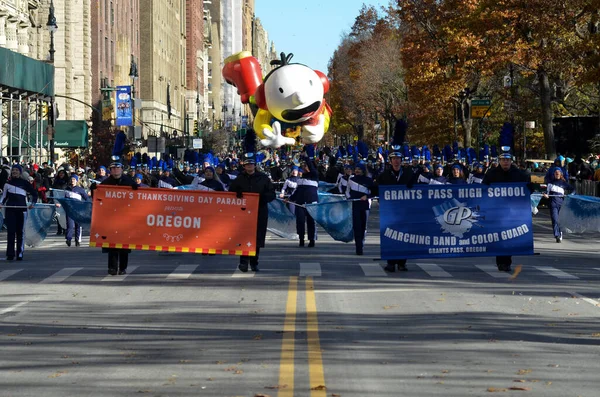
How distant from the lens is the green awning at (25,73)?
163 feet

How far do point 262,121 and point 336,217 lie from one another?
25.4 meters

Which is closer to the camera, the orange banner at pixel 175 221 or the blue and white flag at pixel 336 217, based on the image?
the orange banner at pixel 175 221

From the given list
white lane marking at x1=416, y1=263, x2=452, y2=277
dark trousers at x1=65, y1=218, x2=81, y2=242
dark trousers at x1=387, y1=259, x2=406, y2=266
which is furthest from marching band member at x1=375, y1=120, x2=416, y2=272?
dark trousers at x1=65, y1=218, x2=81, y2=242

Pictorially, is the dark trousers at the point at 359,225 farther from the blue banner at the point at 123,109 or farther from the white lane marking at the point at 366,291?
the blue banner at the point at 123,109

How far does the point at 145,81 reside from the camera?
114 m

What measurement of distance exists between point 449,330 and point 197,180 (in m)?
18.7

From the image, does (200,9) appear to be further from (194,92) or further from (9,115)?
(9,115)

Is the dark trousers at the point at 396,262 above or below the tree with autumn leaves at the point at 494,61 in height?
below

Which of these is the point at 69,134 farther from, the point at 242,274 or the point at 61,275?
the point at 242,274

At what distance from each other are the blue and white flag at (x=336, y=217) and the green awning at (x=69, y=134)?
38.9 m

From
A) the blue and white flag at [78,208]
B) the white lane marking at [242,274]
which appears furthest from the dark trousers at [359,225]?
the blue and white flag at [78,208]

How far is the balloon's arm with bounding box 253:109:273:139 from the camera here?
49703 mm

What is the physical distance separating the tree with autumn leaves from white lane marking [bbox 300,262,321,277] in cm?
2005

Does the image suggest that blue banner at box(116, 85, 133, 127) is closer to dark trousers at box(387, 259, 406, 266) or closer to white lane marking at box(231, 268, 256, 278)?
white lane marking at box(231, 268, 256, 278)
